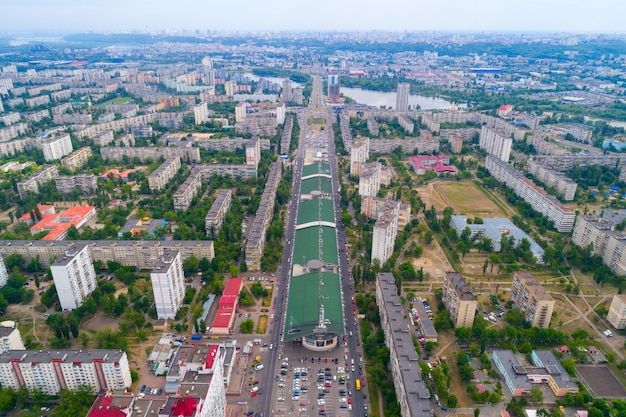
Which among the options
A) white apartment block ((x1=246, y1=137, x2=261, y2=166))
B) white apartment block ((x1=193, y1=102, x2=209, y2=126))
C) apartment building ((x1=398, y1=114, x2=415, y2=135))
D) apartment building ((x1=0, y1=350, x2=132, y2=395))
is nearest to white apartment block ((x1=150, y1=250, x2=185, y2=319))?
apartment building ((x1=0, y1=350, x2=132, y2=395))

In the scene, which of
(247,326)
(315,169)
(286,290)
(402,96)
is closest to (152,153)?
(315,169)

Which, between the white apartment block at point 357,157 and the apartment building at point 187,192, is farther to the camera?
the white apartment block at point 357,157

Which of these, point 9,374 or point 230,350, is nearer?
point 9,374

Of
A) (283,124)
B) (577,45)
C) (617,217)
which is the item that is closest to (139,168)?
(283,124)

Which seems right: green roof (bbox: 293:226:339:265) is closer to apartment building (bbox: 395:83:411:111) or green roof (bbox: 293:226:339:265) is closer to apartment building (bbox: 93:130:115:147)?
apartment building (bbox: 93:130:115:147)

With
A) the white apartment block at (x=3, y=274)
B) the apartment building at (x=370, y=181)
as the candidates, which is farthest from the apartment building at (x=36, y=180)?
the apartment building at (x=370, y=181)

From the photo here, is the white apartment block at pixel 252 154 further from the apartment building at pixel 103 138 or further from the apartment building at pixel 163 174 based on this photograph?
the apartment building at pixel 103 138

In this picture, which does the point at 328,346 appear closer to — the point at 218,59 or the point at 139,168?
the point at 139,168
